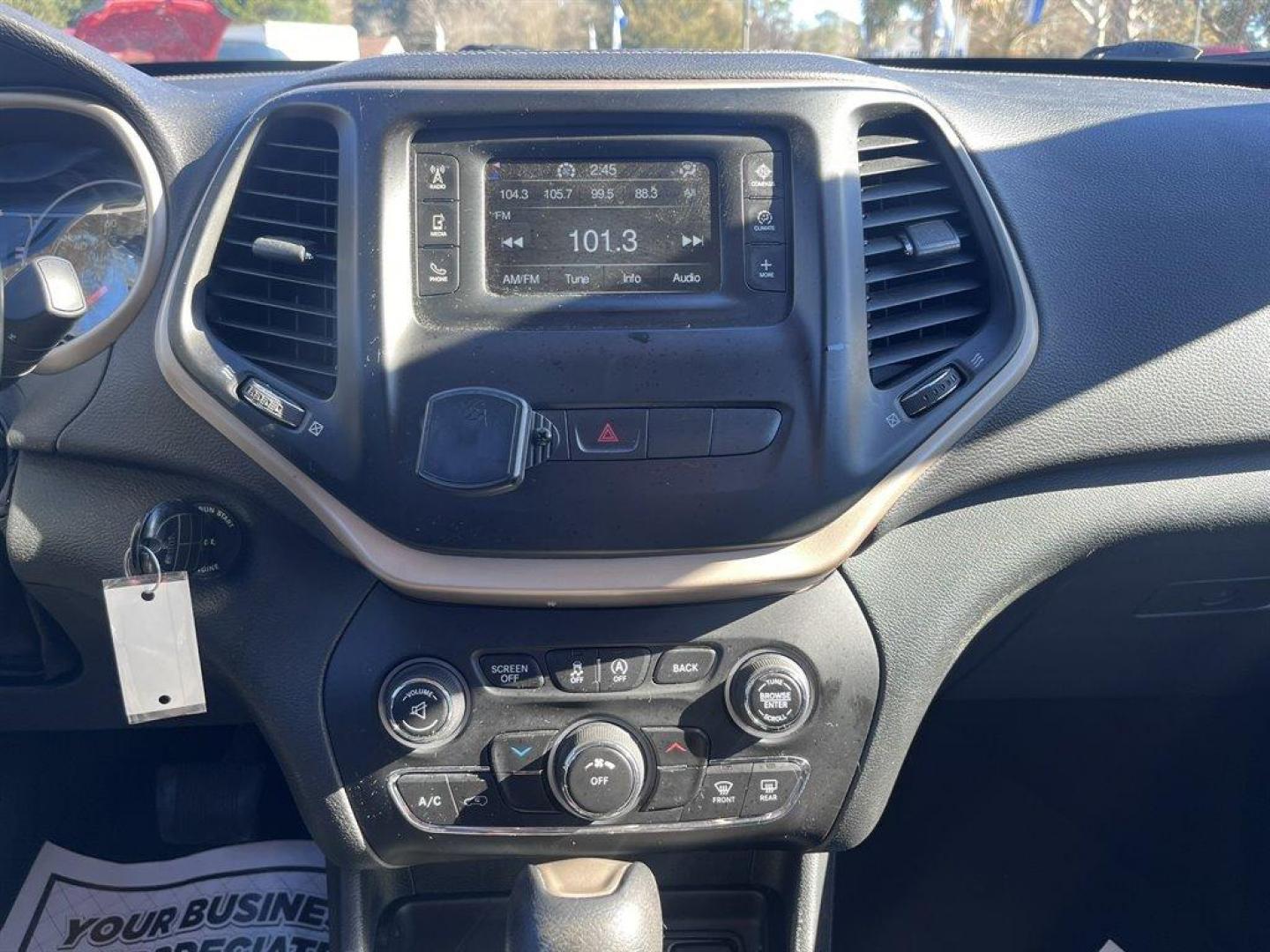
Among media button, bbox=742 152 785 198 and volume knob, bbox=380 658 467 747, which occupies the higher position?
media button, bbox=742 152 785 198

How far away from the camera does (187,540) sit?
1.46 meters

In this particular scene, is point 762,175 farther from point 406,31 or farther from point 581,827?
point 406,31

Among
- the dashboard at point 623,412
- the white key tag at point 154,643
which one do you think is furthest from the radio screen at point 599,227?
the white key tag at point 154,643

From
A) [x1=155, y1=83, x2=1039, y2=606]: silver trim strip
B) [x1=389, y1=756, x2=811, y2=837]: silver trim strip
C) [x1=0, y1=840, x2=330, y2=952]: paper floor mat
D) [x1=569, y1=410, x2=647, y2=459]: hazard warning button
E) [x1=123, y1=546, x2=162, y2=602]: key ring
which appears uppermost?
[x1=569, y1=410, x2=647, y2=459]: hazard warning button

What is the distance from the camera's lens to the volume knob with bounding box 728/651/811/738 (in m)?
1.42

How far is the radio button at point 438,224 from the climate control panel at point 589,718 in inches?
16.7

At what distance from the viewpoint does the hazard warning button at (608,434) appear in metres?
1.35

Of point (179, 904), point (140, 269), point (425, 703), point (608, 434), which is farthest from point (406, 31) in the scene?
point (179, 904)

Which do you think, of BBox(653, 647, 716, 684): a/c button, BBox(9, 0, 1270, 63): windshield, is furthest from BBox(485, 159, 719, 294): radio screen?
BBox(653, 647, 716, 684): a/c button

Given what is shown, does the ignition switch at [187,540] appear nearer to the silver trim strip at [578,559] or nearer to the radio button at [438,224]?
the silver trim strip at [578,559]

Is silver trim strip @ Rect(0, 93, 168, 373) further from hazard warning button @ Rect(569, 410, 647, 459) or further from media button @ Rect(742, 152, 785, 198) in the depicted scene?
media button @ Rect(742, 152, 785, 198)

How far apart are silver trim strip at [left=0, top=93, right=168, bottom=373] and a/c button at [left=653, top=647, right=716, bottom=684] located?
77cm

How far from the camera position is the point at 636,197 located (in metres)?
1.39

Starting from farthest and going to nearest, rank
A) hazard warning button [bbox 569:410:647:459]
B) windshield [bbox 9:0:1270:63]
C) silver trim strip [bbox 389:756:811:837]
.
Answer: windshield [bbox 9:0:1270:63], silver trim strip [bbox 389:756:811:837], hazard warning button [bbox 569:410:647:459]
